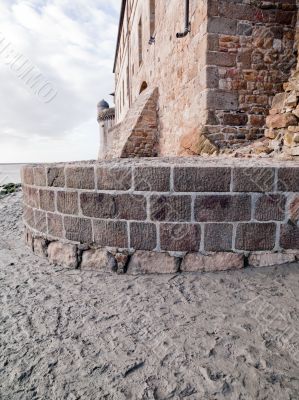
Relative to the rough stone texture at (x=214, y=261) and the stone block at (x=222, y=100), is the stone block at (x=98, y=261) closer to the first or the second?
the rough stone texture at (x=214, y=261)

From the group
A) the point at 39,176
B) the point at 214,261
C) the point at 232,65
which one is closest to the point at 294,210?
the point at 214,261

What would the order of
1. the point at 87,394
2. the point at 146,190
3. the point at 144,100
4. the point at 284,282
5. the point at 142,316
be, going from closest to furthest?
the point at 87,394 < the point at 142,316 < the point at 284,282 < the point at 146,190 < the point at 144,100

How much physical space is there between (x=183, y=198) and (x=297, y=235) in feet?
2.94

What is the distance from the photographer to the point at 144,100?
7297mm

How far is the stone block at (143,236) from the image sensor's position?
200 centimetres

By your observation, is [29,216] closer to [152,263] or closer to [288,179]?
[152,263]

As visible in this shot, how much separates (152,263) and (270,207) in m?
0.96

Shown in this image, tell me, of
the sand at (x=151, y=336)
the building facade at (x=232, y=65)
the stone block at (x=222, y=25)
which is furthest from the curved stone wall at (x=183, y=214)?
the stone block at (x=222, y=25)

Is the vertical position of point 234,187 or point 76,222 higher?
point 234,187

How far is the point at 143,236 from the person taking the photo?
79.4 inches

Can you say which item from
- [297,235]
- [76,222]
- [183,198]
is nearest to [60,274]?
[76,222]

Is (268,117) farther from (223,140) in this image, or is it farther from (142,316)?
(142,316)

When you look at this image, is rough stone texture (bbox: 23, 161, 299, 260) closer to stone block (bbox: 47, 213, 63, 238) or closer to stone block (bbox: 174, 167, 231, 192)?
stone block (bbox: 174, 167, 231, 192)

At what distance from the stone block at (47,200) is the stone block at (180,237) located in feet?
3.32
